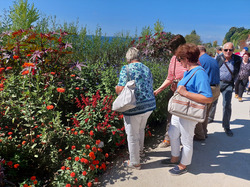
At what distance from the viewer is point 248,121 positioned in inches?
186

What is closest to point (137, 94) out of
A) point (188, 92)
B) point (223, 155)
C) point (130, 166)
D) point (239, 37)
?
point (188, 92)

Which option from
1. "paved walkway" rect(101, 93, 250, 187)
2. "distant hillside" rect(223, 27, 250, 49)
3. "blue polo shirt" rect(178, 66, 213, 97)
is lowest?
"paved walkway" rect(101, 93, 250, 187)

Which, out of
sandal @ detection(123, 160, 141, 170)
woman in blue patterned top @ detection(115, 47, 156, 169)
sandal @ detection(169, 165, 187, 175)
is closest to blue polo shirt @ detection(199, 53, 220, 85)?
woman in blue patterned top @ detection(115, 47, 156, 169)

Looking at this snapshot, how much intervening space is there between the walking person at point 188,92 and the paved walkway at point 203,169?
0.19m

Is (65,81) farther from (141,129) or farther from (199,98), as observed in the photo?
(199,98)

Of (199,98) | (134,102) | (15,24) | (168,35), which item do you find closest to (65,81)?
(134,102)

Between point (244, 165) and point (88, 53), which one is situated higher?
point (88, 53)

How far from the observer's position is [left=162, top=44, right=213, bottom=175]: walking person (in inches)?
86.0

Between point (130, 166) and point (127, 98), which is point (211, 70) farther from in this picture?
point (130, 166)

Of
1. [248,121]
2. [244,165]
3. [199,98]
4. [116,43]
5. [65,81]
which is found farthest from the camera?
[116,43]

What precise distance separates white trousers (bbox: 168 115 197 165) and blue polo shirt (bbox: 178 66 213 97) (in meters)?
0.44

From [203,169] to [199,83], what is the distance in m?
1.37

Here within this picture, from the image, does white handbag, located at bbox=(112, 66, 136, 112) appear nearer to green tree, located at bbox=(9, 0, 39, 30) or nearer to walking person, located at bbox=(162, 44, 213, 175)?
walking person, located at bbox=(162, 44, 213, 175)

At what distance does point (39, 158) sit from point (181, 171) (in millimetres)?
1905
